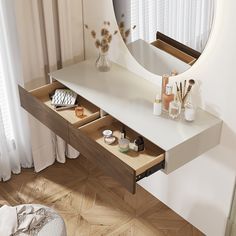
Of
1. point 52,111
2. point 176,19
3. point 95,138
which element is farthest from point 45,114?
point 176,19

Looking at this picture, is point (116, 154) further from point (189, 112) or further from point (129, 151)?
point (189, 112)

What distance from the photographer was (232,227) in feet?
9.59

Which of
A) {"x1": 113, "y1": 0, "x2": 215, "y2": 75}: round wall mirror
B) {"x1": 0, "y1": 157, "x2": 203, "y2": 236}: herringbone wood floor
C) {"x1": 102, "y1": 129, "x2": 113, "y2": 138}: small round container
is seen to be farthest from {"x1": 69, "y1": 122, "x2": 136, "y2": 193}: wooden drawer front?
{"x1": 0, "y1": 157, "x2": 203, "y2": 236}: herringbone wood floor

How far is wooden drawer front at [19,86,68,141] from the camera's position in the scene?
2.83 meters

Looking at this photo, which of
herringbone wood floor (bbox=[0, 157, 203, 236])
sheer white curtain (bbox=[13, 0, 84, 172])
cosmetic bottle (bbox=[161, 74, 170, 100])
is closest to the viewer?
cosmetic bottle (bbox=[161, 74, 170, 100])

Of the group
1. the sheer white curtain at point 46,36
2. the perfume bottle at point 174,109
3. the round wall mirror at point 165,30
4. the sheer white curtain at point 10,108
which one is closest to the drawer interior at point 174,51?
the round wall mirror at point 165,30

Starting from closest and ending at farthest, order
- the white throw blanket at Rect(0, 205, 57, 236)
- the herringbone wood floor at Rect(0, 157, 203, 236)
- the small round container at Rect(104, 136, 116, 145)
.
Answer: the white throw blanket at Rect(0, 205, 57, 236)
the small round container at Rect(104, 136, 116, 145)
the herringbone wood floor at Rect(0, 157, 203, 236)

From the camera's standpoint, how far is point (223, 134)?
270 cm

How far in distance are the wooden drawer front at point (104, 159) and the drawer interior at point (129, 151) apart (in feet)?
0.11

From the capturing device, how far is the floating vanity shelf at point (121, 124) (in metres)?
2.53

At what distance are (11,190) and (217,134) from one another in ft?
5.10

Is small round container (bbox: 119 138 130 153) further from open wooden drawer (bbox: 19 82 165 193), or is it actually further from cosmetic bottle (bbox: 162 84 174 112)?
cosmetic bottle (bbox: 162 84 174 112)

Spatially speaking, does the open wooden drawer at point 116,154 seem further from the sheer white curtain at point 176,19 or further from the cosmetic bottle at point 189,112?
the sheer white curtain at point 176,19

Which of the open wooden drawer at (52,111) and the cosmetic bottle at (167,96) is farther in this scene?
the open wooden drawer at (52,111)
